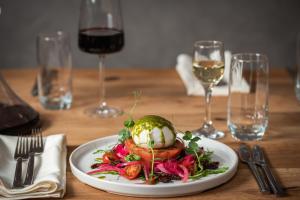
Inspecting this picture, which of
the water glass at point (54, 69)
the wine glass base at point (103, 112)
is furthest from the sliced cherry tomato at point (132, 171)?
the water glass at point (54, 69)

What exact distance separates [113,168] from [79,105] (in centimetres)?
70

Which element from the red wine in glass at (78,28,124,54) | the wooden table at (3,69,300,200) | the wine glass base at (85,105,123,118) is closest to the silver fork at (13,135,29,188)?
the wooden table at (3,69,300,200)

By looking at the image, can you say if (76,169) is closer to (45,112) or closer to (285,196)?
(285,196)

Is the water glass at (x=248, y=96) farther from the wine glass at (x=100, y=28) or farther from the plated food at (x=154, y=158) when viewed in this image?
the wine glass at (x=100, y=28)

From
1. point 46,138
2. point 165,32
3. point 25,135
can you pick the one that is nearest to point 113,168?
point 46,138

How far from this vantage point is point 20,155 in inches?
60.7

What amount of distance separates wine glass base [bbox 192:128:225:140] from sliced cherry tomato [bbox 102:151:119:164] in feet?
1.25

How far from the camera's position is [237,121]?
1724mm

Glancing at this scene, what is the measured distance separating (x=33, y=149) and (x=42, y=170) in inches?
6.1

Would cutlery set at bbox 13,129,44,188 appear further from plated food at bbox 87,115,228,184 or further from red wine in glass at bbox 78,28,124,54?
red wine in glass at bbox 78,28,124,54

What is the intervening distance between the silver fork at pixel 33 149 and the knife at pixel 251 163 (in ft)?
1.60

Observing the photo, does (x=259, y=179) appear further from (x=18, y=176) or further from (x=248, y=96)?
(x=18, y=176)

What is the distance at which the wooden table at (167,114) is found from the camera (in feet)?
4.57

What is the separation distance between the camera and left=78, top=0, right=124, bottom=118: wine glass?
2.00 m
